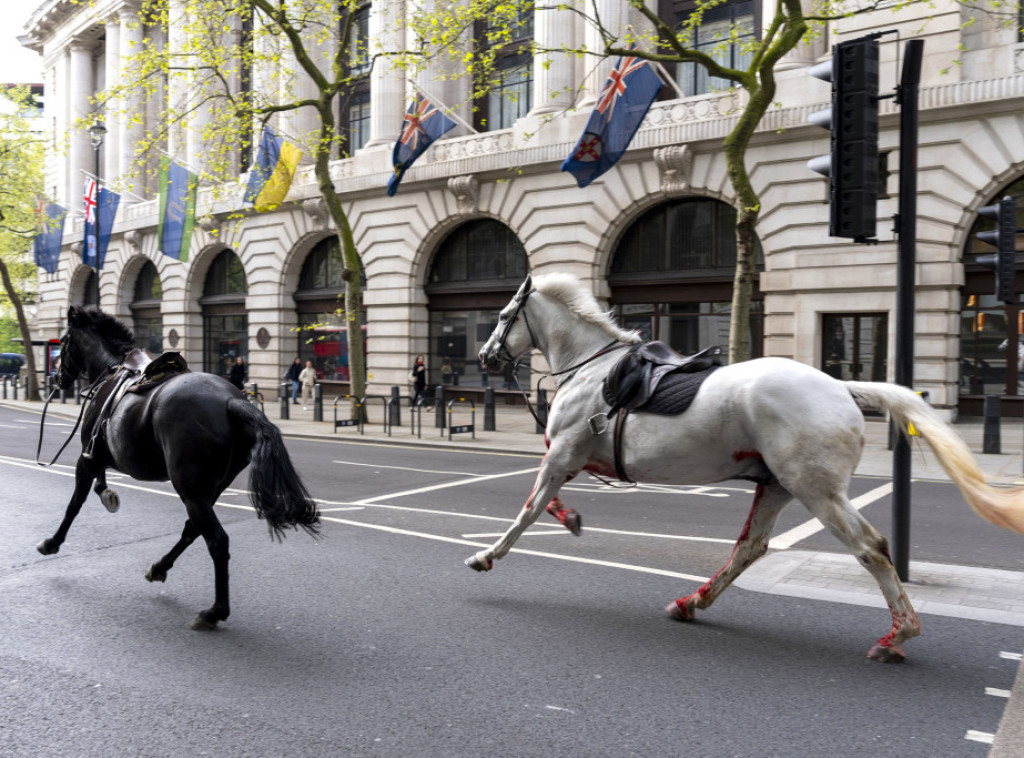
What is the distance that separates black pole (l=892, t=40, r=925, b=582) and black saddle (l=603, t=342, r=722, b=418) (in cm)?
178

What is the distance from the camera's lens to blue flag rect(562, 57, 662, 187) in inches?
780

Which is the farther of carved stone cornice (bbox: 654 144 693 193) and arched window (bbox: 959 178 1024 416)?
carved stone cornice (bbox: 654 144 693 193)

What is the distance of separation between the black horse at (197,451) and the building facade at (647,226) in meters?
14.7

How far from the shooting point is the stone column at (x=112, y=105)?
141 feet

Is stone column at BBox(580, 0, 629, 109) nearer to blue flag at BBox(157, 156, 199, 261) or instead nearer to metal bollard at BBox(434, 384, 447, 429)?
metal bollard at BBox(434, 384, 447, 429)

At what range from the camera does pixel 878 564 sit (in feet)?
15.6

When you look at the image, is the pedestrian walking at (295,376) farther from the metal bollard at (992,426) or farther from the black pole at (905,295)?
the black pole at (905,295)

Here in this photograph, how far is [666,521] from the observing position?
9.18 metres


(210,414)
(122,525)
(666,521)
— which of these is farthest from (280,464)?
(666,521)

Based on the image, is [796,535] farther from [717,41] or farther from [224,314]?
[224,314]

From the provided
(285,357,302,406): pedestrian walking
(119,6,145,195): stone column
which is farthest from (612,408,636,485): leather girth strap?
(119,6,145,195): stone column

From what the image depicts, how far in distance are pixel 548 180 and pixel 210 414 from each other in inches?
853

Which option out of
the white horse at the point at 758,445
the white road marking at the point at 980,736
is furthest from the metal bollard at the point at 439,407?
the white road marking at the point at 980,736

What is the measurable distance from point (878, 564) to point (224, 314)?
37.2 metres
